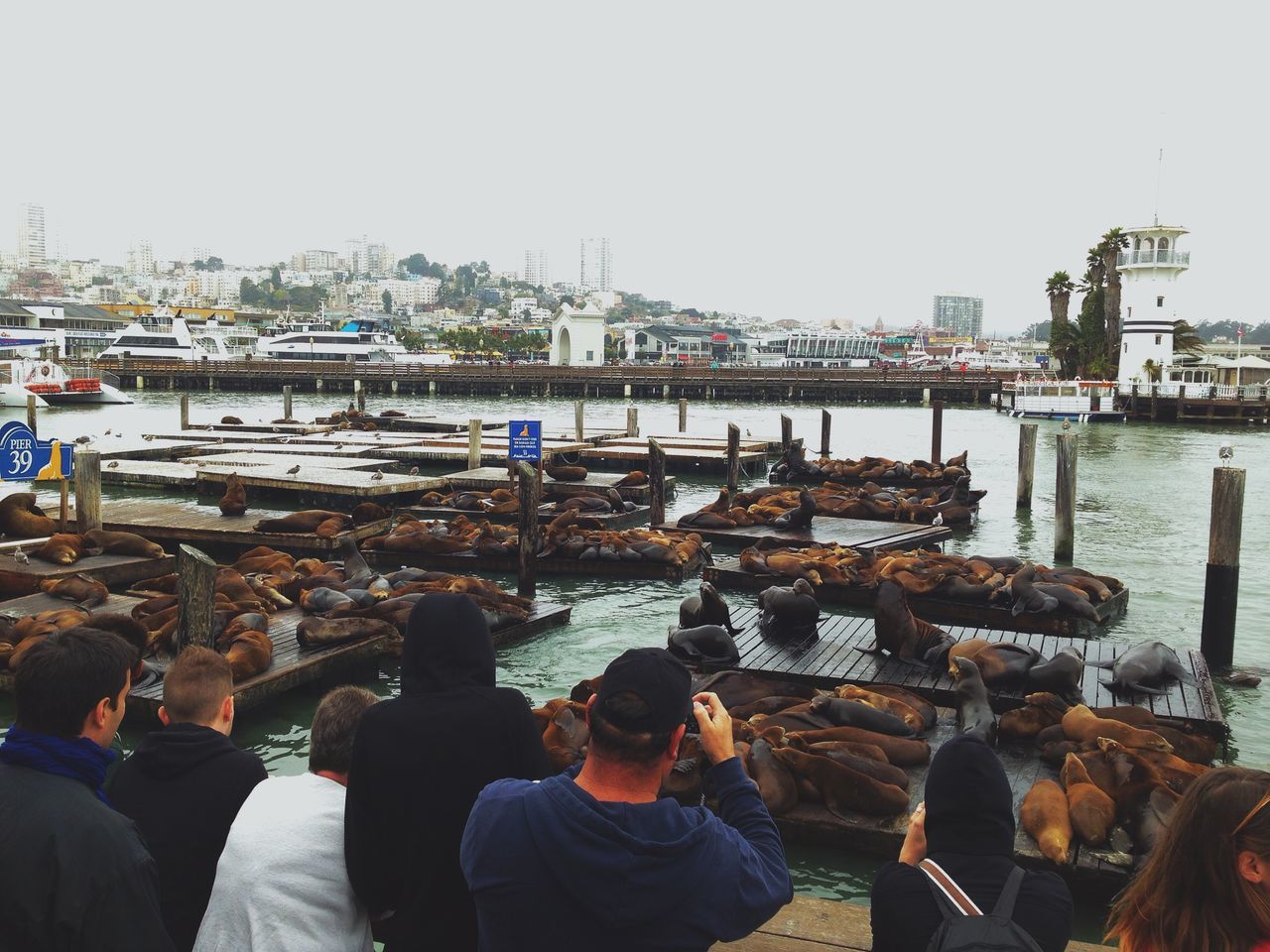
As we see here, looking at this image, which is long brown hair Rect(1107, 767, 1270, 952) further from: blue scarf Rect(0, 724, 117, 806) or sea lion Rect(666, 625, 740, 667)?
sea lion Rect(666, 625, 740, 667)

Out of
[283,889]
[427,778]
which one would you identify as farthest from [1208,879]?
[283,889]

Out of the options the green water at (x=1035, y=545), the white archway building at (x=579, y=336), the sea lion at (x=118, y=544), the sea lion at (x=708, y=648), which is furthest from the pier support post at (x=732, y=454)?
the white archway building at (x=579, y=336)

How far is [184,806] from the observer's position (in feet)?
9.29

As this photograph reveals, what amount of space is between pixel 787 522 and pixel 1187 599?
503 centimetres

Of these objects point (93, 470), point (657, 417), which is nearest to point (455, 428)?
point (657, 417)

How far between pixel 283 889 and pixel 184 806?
1.39ft

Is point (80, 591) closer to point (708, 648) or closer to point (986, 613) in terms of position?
point (708, 648)

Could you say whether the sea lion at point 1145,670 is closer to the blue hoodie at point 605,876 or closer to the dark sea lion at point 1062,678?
the dark sea lion at point 1062,678

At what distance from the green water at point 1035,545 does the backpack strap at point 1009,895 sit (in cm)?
321

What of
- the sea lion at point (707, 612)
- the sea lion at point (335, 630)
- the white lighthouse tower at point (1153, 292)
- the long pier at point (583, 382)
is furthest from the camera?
the long pier at point (583, 382)

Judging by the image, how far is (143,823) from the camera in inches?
111

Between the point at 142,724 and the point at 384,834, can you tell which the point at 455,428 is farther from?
the point at 384,834

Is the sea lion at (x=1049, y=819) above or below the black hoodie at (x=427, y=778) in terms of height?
below

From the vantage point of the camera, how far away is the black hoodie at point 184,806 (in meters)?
2.80
